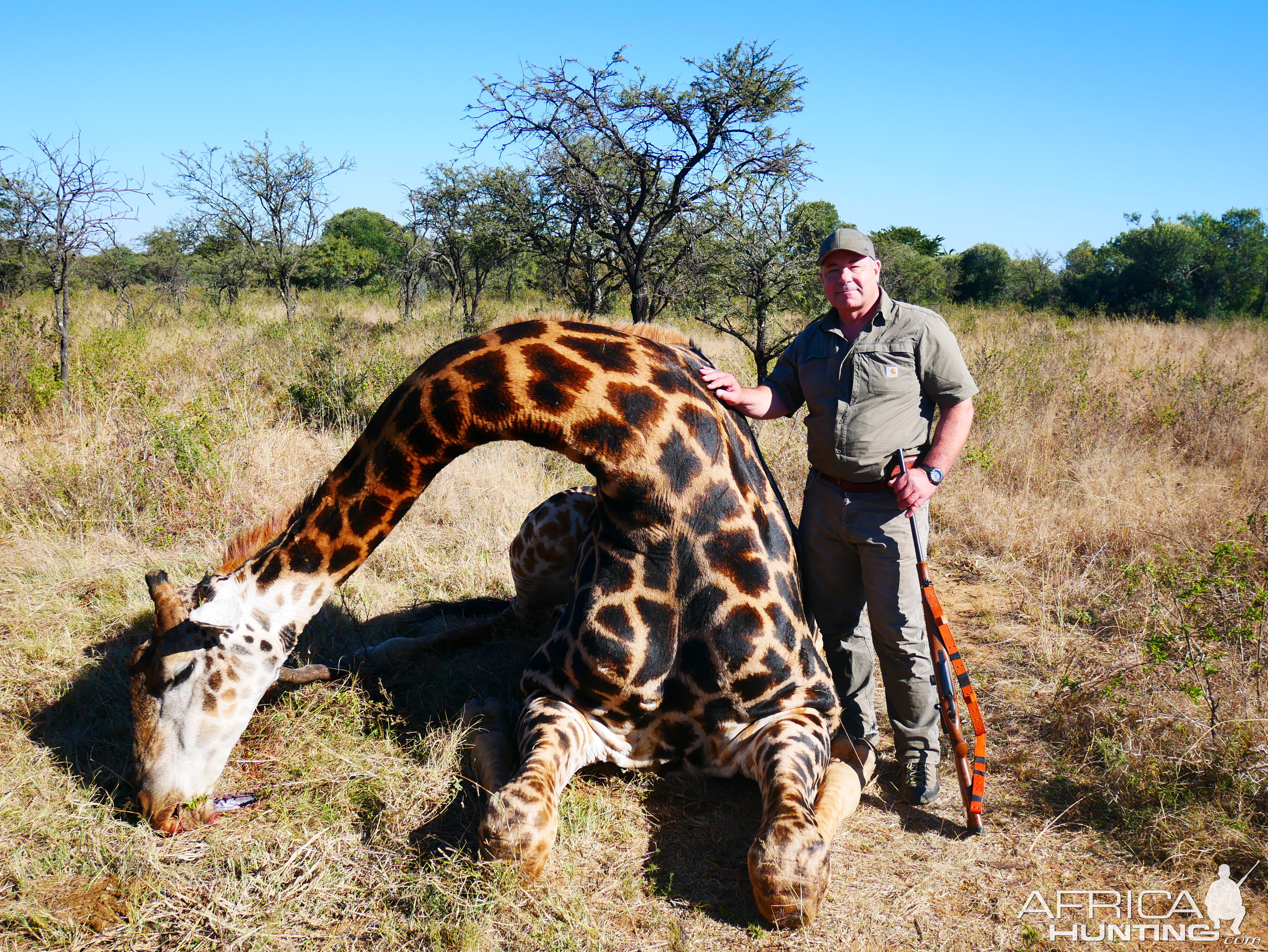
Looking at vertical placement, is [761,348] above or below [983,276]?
below

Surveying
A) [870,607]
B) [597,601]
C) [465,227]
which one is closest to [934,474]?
[870,607]

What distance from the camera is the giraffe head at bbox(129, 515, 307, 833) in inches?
110

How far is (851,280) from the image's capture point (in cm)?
337

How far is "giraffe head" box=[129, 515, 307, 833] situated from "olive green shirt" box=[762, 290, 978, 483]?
7.76 ft

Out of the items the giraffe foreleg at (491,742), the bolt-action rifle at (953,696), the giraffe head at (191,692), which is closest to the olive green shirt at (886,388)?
the bolt-action rifle at (953,696)

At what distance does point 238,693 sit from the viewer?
2.86 m

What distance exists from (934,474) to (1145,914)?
1.68 metres

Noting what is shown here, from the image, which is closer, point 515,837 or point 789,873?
point 789,873

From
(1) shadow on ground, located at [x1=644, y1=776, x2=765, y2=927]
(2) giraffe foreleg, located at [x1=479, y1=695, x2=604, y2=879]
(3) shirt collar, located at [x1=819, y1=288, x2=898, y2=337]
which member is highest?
(3) shirt collar, located at [x1=819, y1=288, x2=898, y2=337]

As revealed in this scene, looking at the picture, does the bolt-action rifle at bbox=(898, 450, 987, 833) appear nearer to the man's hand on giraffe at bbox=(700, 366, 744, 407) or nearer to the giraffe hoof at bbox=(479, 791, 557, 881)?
the man's hand on giraffe at bbox=(700, 366, 744, 407)

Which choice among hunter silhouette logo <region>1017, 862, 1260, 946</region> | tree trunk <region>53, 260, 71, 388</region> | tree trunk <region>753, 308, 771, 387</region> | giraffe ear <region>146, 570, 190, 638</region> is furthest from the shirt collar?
tree trunk <region>53, 260, 71, 388</region>

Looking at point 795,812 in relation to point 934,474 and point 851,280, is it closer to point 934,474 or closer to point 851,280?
point 934,474

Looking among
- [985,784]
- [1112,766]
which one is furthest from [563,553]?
[1112,766]

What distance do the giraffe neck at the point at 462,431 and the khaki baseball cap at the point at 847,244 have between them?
958 mm
